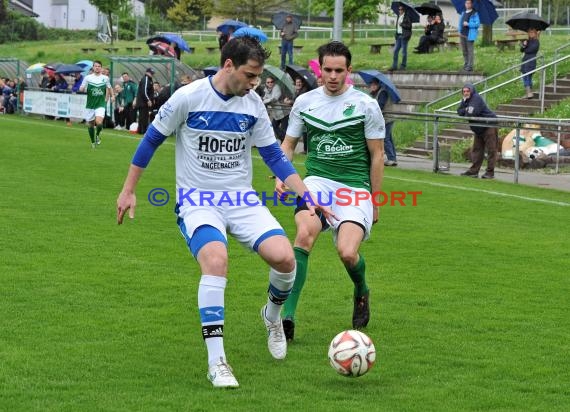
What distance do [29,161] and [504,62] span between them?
16.4 meters

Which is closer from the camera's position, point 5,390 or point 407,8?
point 5,390

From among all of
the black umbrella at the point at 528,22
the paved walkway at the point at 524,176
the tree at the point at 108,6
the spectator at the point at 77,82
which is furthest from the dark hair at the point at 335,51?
the tree at the point at 108,6

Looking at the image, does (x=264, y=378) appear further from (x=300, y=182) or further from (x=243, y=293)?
(x=243, y=293)

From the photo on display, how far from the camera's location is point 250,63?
21.7ft

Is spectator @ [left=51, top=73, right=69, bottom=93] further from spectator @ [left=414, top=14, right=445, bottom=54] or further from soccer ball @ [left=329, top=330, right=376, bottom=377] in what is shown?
soccer ball @ [left=329, top=330, right=376, bottom=377]

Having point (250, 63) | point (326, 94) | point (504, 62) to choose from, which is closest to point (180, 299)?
point (326, 94)

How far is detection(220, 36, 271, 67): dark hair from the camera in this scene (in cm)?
661

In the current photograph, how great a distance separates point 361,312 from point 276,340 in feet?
3.81

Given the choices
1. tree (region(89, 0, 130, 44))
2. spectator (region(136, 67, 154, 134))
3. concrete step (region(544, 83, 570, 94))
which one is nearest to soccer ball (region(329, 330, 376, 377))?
concrete step (region(544, 83, 570, 94))

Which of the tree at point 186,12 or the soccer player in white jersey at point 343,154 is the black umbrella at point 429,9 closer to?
the soccer player in white jersey at point 343,154

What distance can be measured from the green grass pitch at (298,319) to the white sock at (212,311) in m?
0.23

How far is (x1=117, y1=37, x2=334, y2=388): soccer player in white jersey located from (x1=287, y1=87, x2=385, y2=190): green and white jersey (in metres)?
1.20

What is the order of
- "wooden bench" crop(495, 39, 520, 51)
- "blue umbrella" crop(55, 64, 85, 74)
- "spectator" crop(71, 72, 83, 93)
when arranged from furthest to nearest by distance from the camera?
"blue umbrella" crop(55, 64, 85, 74), "spectator" crop(71, 72, 83, 93), "wooden bench" crop(495, 39, 520, 51)

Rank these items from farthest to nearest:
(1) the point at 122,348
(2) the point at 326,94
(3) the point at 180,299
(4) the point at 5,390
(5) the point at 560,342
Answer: (3) the point at 180,299, (2) the point at 326,94, (5) the point at 560,342, (1) the point at 122,348, (4) the point at 5,390
